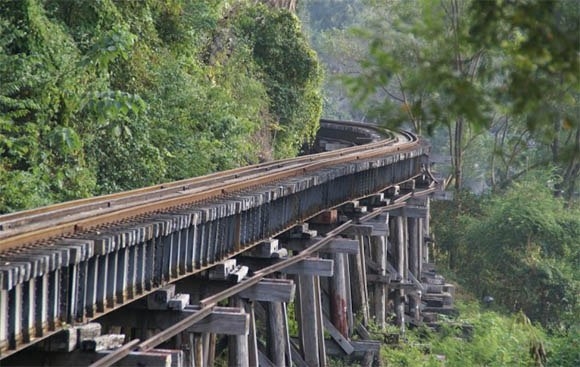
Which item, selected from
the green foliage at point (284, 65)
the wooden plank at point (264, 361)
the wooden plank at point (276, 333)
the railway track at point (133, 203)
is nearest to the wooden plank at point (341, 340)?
the railway track at point (133, 203)

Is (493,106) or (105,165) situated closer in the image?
(493,106)

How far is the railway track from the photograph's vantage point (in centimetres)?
741

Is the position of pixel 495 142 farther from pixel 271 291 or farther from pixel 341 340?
pixel 271 291

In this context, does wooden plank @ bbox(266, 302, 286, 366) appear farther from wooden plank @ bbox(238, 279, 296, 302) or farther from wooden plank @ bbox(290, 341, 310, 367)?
wooden plank @ bbox(290, 341, 310, 367)

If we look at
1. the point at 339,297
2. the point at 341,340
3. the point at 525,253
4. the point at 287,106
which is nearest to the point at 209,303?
the point at 341,340

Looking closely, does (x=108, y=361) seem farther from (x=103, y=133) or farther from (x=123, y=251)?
(x=103, y=133)

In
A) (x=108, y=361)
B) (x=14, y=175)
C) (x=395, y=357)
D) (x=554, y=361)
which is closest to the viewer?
(x=108, y=361)

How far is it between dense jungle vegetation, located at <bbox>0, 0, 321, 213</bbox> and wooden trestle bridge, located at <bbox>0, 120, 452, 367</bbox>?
1865 mm

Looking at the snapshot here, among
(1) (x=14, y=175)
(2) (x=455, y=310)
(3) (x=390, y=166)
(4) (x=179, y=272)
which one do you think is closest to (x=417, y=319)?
(2) (x=455, y=310)

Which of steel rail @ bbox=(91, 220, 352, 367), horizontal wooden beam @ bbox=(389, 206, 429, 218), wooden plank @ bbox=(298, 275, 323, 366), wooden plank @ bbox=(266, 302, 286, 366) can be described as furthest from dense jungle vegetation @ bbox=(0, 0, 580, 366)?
wooden plank @ bbox=(298, 275, 323, 366)

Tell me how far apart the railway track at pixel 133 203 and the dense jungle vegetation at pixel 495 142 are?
1329mm

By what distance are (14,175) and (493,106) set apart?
7833 mm

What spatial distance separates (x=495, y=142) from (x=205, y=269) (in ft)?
20.9

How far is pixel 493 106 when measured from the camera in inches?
178
